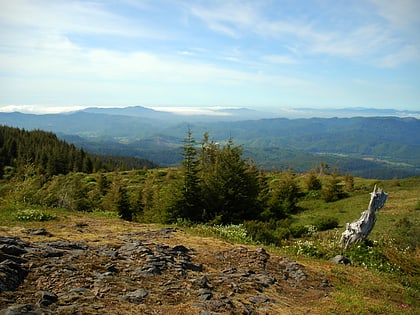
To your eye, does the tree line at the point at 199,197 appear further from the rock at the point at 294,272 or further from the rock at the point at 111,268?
the rock at the point at 111,268

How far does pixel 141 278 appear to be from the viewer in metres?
7.36

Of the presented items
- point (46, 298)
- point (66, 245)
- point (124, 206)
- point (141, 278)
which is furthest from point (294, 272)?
point (124, 206)

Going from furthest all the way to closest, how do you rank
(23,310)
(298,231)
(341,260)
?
(298,231) → (341,260) → (23,310)

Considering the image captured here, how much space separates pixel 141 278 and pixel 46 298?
7.17 ft

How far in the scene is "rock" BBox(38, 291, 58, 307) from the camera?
546 cm

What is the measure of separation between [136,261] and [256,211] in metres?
16.3

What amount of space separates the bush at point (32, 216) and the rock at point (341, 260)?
11.3 metres

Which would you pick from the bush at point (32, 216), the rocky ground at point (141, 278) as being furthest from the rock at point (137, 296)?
the bush at point (32, 216)

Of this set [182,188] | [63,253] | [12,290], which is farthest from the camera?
[182,188]

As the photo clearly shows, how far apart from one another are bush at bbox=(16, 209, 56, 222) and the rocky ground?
7.48ft

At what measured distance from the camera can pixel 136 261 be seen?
27.1ft

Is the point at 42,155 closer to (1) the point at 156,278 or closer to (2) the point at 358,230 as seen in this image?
(2) the point at 358,230

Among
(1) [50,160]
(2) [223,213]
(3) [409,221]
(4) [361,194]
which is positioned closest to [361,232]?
(3) [409,221]

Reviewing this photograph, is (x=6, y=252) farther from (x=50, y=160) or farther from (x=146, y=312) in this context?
(x=50, y=160)
